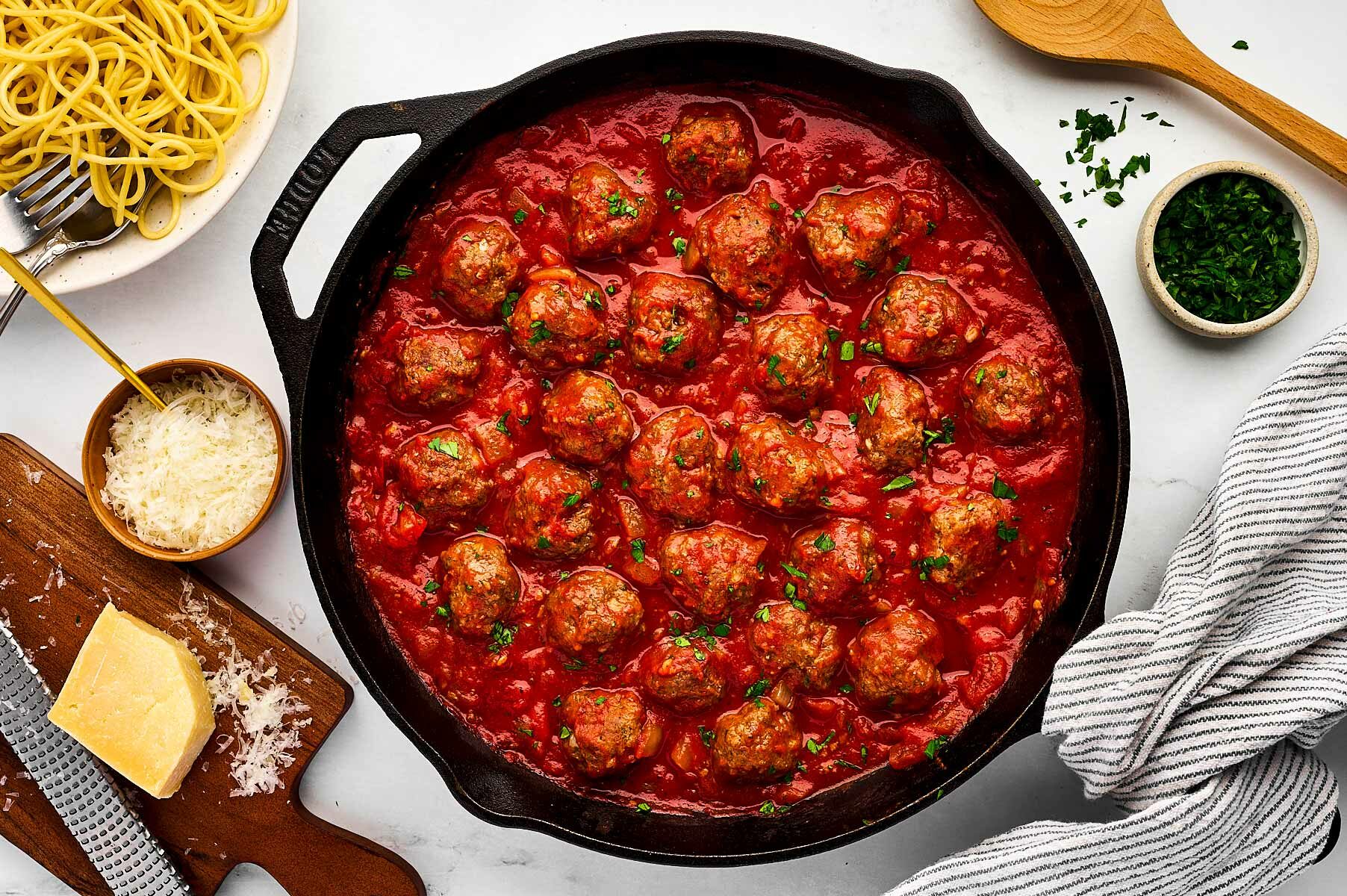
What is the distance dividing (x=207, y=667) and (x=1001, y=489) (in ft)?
11.9

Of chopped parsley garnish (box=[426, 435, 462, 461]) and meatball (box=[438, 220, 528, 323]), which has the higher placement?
meatball (box=[438, 220, 528, 323])

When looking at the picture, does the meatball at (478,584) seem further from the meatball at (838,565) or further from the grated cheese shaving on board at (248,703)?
the meatball at (838,565)

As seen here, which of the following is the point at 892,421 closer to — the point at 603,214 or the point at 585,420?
the point at 585,420

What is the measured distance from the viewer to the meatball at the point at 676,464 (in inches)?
164

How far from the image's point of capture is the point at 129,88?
4.63 meters

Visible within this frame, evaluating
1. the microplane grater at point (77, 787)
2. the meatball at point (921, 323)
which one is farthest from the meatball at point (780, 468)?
the microplane grater at point (77, 787)

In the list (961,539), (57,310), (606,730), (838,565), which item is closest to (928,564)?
(961,539)

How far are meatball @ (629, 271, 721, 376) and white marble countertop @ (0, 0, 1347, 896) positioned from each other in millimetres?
1406

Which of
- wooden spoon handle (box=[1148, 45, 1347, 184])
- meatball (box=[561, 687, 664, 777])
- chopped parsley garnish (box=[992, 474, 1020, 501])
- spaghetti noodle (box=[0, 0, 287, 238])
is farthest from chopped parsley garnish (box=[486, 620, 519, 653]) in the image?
wooden spoon handle (box=[1148, 45, 1347, 184])

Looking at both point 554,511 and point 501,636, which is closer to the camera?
point 554,511

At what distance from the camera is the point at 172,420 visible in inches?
182

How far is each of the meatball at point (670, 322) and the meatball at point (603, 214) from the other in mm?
197

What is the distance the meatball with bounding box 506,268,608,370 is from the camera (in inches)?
163

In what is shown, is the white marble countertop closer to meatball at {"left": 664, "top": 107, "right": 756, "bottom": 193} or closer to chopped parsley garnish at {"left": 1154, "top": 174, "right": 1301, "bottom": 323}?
chopped parsley garnish at {"left": 1154, "top": 174, "right": 1301, "bottom": 323}
